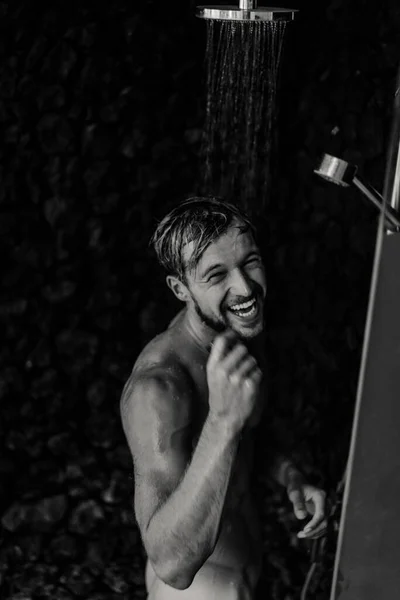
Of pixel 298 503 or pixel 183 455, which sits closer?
pixel 183 455

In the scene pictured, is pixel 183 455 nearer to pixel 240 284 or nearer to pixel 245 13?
pixel 240 284

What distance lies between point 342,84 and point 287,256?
402mm

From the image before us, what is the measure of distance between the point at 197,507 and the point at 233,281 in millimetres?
282

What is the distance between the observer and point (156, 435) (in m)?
1.20

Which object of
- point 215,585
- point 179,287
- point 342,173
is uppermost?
point 342,173

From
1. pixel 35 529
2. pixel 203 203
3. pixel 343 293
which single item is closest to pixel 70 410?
pixel 35 529

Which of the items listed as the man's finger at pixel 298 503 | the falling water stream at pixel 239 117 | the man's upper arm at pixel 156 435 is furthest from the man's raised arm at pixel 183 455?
the falling water stream at pixel 239 117

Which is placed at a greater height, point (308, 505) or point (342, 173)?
point (342, 173)

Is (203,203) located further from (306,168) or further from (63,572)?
(63,572)

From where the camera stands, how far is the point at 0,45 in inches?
82.7

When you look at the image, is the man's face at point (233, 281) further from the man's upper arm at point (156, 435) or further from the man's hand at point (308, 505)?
the man's hand at point (308, 505)

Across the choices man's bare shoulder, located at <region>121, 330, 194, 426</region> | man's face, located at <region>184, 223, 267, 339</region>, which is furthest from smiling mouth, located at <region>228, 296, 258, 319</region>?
man's bare shoulder, located at <region>121, 330, 194, 426</region>

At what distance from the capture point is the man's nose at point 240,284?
124 centimetres

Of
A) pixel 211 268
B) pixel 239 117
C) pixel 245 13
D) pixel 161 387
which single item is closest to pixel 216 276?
pixel 211 268
